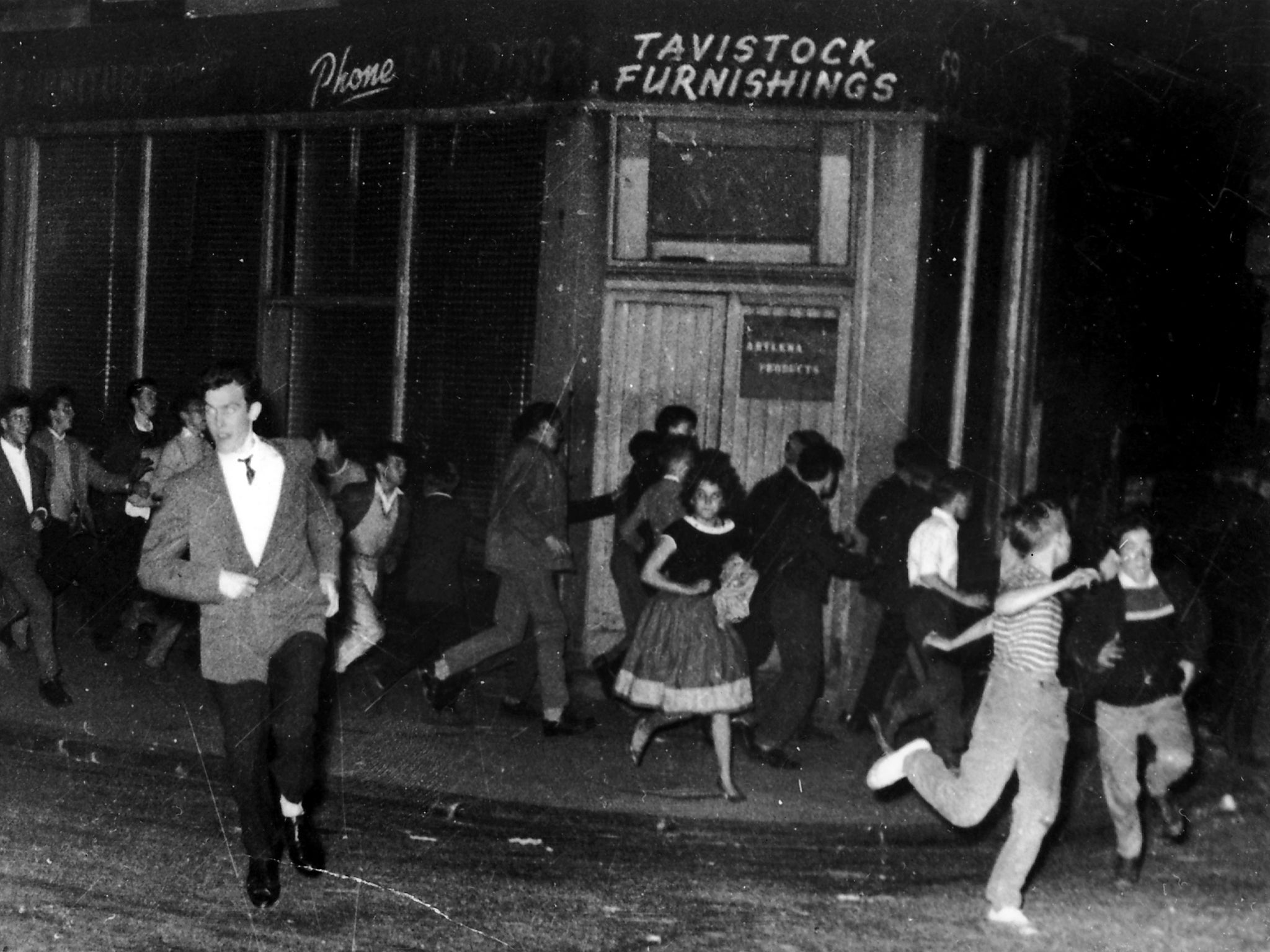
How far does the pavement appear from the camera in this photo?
7.67 m

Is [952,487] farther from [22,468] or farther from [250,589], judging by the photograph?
[22,468]

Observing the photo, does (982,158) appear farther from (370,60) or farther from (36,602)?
(36,602)

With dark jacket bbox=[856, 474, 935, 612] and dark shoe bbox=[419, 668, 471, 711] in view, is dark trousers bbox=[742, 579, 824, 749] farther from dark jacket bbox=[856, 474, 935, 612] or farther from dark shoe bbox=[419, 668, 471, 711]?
dark shoe bbox=[419, 668, 471, 711]

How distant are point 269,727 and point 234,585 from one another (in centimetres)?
66

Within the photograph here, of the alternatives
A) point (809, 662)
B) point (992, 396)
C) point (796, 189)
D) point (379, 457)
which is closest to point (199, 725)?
point (379, 457)

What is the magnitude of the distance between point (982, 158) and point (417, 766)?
240 inches

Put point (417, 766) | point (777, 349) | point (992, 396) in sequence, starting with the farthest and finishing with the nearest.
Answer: point (992, 396) → point (777, 349) → point (417, 766)

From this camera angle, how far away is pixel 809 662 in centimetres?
876

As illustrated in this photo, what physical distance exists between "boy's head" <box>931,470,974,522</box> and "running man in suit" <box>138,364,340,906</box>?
3.67 meters

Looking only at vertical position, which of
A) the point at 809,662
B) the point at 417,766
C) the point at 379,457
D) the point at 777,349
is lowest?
the point at 417,766

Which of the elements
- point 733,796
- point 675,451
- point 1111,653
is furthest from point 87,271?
point 1111,653

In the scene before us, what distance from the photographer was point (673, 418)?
9867 millimetres

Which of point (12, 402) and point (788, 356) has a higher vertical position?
point (788, 356)

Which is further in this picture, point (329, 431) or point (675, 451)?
point (329, 431)
